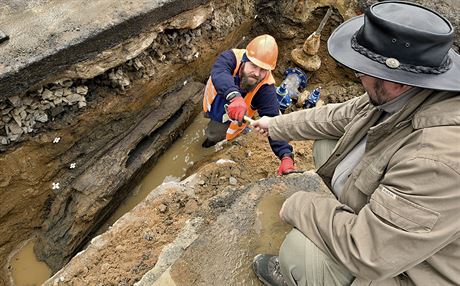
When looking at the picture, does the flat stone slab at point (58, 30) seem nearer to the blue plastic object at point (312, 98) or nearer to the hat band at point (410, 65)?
the blue plastic object at point (312, 98)

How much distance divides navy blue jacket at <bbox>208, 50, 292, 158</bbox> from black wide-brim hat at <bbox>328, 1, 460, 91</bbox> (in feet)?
6.13

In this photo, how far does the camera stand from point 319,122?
2670mm

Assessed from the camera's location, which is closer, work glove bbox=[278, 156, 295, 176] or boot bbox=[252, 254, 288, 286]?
boot bbox=[252, 254, 288, 286]

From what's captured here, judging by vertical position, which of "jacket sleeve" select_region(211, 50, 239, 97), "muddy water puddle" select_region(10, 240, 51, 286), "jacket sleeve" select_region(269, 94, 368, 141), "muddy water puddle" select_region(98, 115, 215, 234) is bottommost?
"muddy water puddle" select_region(10, 240, 51, 286)

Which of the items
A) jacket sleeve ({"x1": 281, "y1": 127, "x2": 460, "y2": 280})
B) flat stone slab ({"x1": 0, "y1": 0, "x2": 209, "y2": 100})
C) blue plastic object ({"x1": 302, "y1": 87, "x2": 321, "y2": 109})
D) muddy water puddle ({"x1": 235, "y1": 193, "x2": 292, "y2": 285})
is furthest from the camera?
blue plastic object ({"x1": 302, "y1": 87, "x2": 321, "y2": 109})

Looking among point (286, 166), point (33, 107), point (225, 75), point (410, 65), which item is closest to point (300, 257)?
point (410, 65)

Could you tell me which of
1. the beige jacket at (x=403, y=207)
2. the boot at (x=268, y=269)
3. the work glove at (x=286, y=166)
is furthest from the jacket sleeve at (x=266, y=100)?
the beige jacket at (x=403, y=207)

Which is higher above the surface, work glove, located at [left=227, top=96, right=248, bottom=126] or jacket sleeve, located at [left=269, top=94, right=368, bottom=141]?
jacket sleeve, located at [left=269, top=94, right=368, bottom=141]

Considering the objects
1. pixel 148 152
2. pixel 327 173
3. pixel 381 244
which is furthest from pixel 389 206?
pixel 148 152

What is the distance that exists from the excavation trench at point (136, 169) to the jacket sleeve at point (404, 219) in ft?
3.78

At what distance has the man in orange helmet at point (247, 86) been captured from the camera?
3457 mm

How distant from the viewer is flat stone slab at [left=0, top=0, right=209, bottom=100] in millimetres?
3195

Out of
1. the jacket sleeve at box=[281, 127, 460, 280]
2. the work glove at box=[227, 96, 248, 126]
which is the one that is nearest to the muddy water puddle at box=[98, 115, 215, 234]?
the work glove at box=[227, 96, 248, 126]

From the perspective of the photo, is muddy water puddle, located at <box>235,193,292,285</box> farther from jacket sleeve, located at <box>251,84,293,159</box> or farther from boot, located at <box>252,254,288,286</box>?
jacket sleeve, located at <box>251,84,293,159</box>
